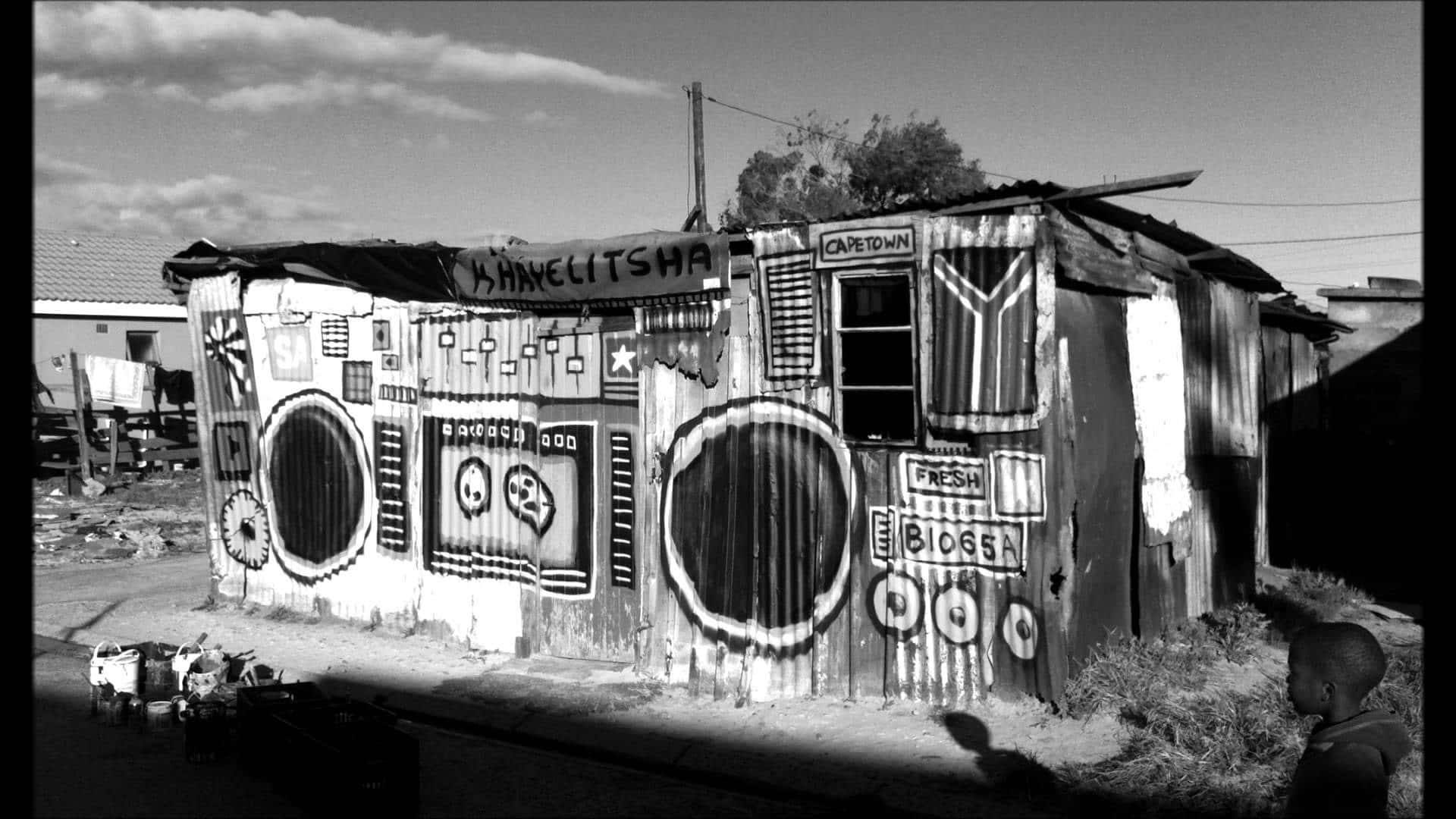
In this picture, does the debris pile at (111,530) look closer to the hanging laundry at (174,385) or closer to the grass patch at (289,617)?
the hanging laundry at (174,385)

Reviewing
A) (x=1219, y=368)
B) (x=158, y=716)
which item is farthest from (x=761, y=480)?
(x=1219, y=368)

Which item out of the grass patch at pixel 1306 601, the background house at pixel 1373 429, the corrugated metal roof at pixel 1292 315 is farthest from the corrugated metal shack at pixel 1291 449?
the grass patch at pixel 1306 601

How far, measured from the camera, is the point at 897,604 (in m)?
8.05

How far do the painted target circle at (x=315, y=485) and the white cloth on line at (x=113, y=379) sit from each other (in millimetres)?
11142

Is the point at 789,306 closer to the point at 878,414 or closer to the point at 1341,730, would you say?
the point at 878,414

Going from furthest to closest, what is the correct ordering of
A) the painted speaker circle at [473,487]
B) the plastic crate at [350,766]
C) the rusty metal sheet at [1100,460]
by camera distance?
the painted speaker circle at [473,487] < the rusty metal sheet at [1100,460] < the plastic crate at [350,766]

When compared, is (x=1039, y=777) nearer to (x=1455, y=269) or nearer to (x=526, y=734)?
(x=526, y=734)

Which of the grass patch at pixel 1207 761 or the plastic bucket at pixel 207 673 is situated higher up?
the plastic bucket at pixel 207 673

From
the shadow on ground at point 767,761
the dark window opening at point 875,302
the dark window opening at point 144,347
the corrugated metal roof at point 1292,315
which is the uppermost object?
the dark window opening at point 144,347

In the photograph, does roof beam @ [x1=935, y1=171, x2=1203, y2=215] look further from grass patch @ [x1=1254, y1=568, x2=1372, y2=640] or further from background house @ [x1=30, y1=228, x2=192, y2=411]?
background house @ [x1=30, y1=228, x2=192, y2=411]

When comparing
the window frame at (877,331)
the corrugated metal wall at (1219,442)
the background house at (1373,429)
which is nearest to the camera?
the window frame at (877,331)

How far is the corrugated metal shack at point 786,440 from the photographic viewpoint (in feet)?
25.2

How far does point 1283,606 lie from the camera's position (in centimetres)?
1077

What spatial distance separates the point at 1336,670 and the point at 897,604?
5099 millimetres
